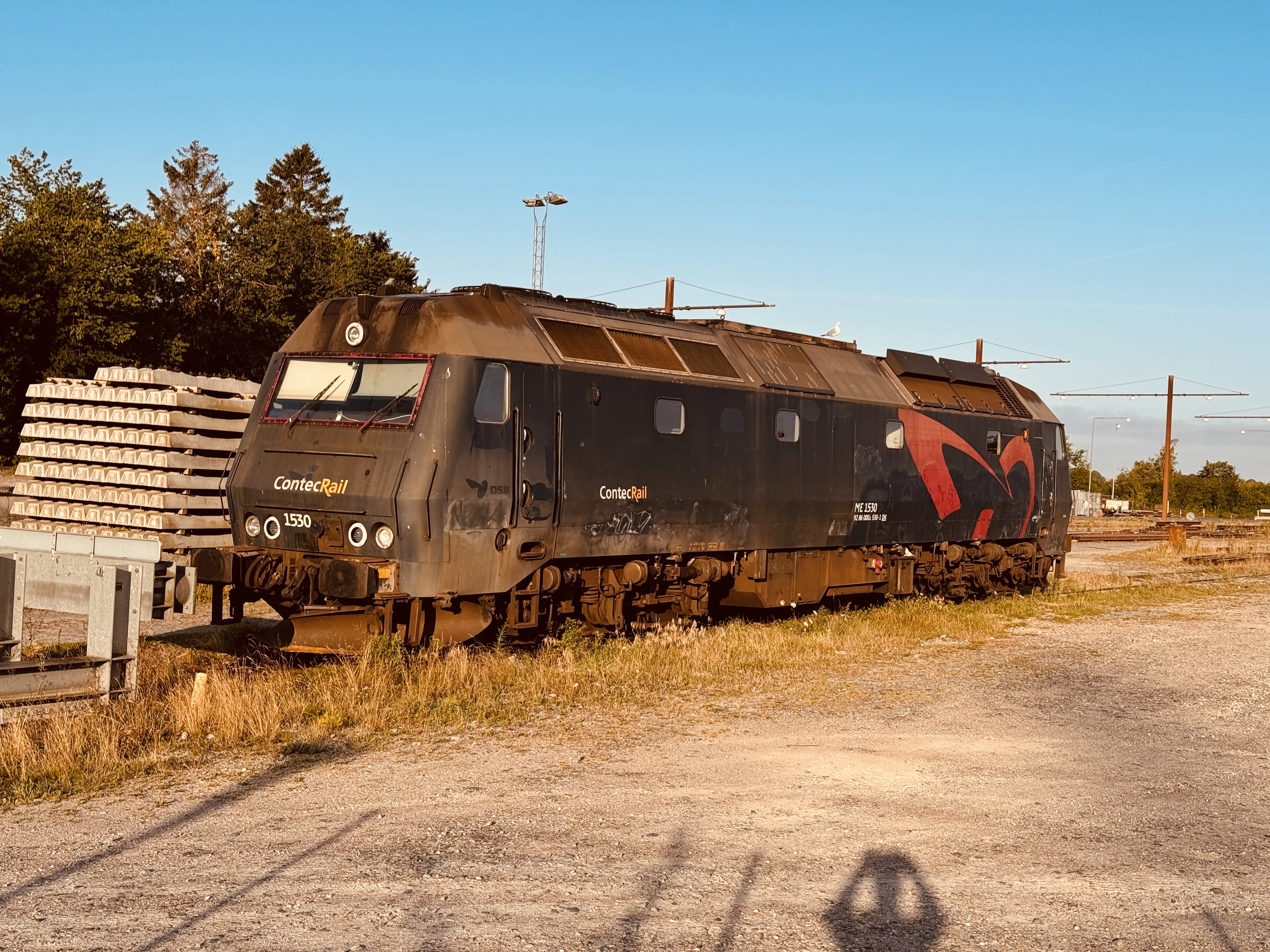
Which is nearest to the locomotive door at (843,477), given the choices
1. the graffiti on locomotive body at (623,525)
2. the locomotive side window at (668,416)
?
the locomotive side window at (668,416)

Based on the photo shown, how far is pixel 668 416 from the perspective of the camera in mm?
14359

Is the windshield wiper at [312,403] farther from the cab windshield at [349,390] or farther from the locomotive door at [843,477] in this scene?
the locomotive door at [843,477]

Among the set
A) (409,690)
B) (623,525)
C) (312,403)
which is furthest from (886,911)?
(312,403)

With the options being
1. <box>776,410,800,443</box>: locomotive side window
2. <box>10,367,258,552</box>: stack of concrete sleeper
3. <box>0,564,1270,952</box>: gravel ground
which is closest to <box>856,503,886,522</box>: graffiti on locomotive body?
<box>776,410,800,443</box>: locomotive side window

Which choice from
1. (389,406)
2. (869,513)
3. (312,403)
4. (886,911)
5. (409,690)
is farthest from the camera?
(869,513)

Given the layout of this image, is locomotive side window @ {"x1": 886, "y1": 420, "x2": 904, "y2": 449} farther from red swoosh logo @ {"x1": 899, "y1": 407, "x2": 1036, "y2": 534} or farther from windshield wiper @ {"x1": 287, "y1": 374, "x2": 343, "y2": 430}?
windshield wiper @ {"x1": 287, "y1": 374, "x2": 343, "y2": 430}

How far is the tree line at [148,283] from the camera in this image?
133ft

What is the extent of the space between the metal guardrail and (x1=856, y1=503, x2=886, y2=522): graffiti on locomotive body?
10342 millimetres

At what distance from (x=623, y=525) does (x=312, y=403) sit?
11.8ft

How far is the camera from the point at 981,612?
19.4 metres

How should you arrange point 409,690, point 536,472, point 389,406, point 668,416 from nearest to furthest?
point 409,690 → point 389,406 → point 536,472 → point 668,416

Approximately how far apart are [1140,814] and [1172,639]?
34.2ft

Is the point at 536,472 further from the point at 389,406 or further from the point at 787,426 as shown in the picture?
the point at 787,426

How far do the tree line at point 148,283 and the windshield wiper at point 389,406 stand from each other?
13518 millimetres
